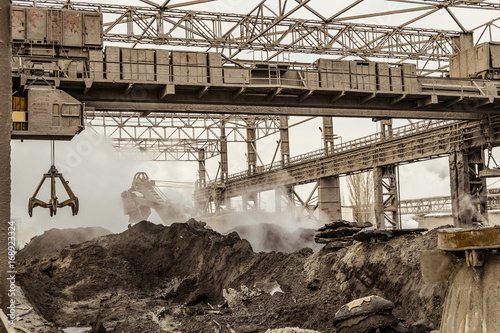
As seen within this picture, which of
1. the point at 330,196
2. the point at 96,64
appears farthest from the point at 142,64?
the point at 330,196

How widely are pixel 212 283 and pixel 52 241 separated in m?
11.1

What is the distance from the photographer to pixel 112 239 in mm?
21969

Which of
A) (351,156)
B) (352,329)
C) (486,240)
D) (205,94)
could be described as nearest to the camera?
(486,240)

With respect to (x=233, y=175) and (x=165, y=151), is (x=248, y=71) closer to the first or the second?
(x=165, y=151)

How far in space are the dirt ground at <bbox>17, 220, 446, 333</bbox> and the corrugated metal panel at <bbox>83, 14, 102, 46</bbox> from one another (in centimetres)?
697

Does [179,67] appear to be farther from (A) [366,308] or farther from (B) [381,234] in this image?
(A) [366,308]

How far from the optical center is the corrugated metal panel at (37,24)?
55.1 ft

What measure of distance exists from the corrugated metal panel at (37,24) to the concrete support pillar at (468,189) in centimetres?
1608

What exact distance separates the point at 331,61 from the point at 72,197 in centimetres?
1037

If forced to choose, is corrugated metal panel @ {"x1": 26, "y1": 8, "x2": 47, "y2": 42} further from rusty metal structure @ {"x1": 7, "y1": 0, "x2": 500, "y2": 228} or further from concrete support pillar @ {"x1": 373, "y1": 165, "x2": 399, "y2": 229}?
concrete support pillar @ {"x1": 373, "y1": 165, "x2": 399, "y2": 229}

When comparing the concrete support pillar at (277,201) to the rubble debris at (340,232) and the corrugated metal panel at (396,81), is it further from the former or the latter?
the rubble debris at (340,232)

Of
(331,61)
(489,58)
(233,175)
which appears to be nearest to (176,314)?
(331,61)

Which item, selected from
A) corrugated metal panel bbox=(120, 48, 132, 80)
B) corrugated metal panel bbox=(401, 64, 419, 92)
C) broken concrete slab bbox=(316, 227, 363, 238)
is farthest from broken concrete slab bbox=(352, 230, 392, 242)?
corrugated metal panel bbox=(120, 48, 132, 80)

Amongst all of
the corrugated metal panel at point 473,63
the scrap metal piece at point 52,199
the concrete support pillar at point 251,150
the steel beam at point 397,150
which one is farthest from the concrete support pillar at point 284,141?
the scrap metal piece at point 52,199
